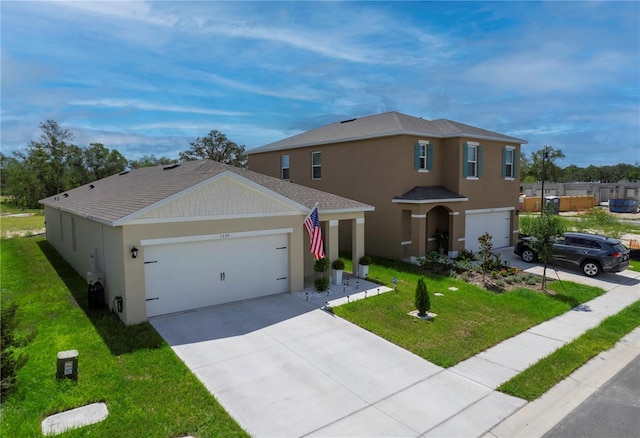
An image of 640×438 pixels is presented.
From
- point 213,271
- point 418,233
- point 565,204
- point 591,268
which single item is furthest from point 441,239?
point 565,204

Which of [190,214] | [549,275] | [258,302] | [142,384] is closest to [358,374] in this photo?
[142,384]

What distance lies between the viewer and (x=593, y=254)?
55.3 feet

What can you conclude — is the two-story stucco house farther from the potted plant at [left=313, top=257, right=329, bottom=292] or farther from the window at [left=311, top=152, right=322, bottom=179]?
the potted plant at [left=313, top=257, right=329, bottom=292]

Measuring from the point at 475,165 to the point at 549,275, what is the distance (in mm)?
6714

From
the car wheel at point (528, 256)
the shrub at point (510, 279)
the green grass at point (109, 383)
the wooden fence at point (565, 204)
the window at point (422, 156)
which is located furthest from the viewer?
the wooden fence at point (565, 204)

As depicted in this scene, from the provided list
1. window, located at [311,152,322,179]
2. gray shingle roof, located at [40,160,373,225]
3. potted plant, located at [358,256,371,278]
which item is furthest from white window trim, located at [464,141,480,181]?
potted plant, located at [358,256,371,278]

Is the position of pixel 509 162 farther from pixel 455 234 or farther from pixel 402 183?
pixel 402 183

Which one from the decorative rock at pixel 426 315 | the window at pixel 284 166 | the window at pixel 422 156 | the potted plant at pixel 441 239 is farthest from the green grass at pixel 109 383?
the window at pixel 284 166

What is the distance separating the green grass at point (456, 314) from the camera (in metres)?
9.79

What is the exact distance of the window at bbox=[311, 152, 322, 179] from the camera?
23312 mm

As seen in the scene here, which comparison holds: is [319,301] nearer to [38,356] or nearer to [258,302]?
[258,302]

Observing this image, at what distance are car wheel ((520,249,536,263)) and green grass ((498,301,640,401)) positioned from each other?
21.9ft

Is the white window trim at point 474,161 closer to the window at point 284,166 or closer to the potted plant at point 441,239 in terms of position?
the potted plant at point 441,239

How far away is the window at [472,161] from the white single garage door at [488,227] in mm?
2076
